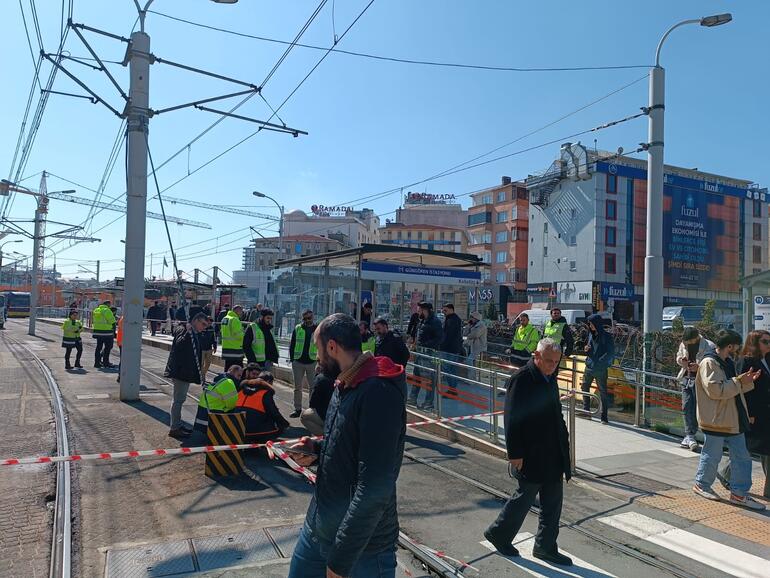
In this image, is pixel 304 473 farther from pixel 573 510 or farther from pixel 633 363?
pixel 633 363

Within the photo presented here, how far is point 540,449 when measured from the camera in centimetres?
440

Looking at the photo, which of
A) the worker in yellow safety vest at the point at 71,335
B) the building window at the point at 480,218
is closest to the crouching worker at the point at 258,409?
the worker in yellow safety vest at the point at 71,335

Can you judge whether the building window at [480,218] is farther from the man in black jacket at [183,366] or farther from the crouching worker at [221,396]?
the crouching worker at [221,396]

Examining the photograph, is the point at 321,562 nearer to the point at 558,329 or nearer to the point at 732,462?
the point at 732,462

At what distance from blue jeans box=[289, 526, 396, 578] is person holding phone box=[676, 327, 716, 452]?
21.3 feet

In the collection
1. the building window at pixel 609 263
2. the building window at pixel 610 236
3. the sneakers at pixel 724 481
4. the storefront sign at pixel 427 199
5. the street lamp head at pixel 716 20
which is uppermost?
the storefront sign at pixel 427 199

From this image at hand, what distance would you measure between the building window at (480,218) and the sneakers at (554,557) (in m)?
69.2

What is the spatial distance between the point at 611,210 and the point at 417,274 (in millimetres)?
42857

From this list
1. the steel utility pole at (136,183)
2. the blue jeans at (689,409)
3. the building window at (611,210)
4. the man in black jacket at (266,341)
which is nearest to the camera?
the blue jeans at (689,409)

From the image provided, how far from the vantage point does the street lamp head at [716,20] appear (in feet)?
36.4

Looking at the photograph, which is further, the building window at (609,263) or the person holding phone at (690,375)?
the building window at (609,263)

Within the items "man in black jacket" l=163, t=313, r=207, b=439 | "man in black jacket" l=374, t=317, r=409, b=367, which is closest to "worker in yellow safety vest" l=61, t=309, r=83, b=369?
"man in black jacket" l=163, t=313, r=207, b=439

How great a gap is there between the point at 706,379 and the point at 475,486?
102 inches

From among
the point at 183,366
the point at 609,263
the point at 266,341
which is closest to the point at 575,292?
the point at 609,263
